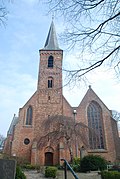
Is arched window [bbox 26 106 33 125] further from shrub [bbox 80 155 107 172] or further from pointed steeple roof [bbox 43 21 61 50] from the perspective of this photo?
pointed steeple roof [bbox 43 21 61 50]

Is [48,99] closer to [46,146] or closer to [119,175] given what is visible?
[46,146]

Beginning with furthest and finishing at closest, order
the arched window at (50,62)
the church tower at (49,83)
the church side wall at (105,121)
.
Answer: the arched window at (50,62) → the church tower at (49,83) → the church side wall at (105,121)

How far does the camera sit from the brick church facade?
72.5 feet

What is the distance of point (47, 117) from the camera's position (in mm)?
24312

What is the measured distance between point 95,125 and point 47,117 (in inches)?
270

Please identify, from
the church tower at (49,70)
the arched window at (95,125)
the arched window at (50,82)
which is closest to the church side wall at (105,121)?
the arched window at (95,125)

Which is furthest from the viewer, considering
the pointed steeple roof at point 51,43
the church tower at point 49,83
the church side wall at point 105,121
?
the pointed steeple roof at point 51,43

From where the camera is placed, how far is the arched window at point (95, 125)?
23391 mm

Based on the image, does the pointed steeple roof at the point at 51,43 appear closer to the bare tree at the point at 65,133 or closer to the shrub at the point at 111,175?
the bare tree at the point at 65,133

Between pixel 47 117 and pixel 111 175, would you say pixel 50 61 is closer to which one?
pixel 47 117

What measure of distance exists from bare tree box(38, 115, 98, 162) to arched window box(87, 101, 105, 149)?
5.32 ft

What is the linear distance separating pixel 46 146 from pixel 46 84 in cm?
945

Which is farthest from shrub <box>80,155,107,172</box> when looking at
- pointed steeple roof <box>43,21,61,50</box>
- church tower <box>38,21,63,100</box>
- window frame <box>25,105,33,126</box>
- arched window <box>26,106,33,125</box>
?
pointed steeple roof <box>43,21,61,50</box>

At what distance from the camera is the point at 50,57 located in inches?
1180
